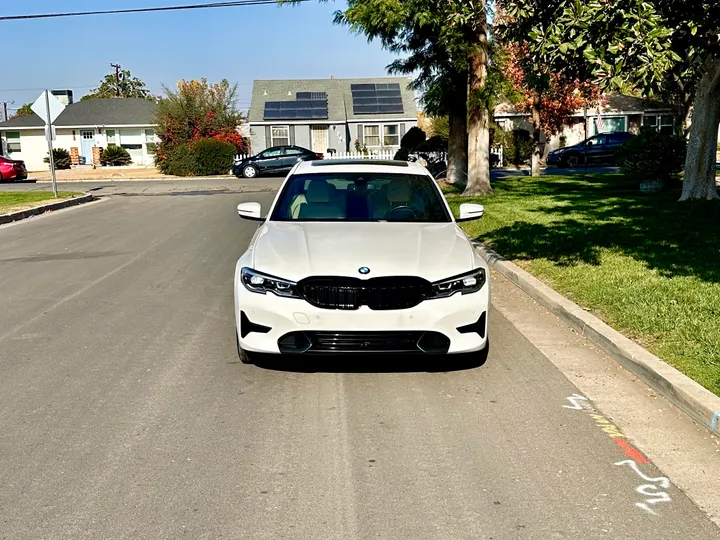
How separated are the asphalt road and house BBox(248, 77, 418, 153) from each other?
135ft

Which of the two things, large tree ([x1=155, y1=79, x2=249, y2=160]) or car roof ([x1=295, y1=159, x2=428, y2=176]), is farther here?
large tree ([x1=155, y1=79, x2=249, y2=160])

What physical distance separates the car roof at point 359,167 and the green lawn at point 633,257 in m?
2.08

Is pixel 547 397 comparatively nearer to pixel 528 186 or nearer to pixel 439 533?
pixel 439 533

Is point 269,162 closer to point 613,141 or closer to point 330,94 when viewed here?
point 330,94

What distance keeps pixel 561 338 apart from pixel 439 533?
378 cm

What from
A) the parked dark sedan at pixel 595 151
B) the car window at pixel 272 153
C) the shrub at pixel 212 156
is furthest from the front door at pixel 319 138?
the parked dark sedan at pixel 595 151

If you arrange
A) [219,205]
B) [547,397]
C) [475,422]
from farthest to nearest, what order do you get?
[219,205]
[547,397]
[475,422]

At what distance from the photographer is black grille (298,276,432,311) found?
5.55m

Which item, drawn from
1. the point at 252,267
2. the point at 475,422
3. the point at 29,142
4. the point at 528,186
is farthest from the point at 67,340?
the point at 29,142

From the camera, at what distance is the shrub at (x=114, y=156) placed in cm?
5269

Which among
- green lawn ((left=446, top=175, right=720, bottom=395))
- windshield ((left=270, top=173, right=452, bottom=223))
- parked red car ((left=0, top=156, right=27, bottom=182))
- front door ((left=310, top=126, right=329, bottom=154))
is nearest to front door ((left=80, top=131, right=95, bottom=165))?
front door ((left=310, top=126, right=329, bottom=154))

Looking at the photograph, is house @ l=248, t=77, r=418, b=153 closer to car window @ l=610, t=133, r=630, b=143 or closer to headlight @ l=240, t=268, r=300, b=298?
car window @ l=610, t=133, r=630, b=143

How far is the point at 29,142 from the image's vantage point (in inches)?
2282

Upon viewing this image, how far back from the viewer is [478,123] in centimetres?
2020
